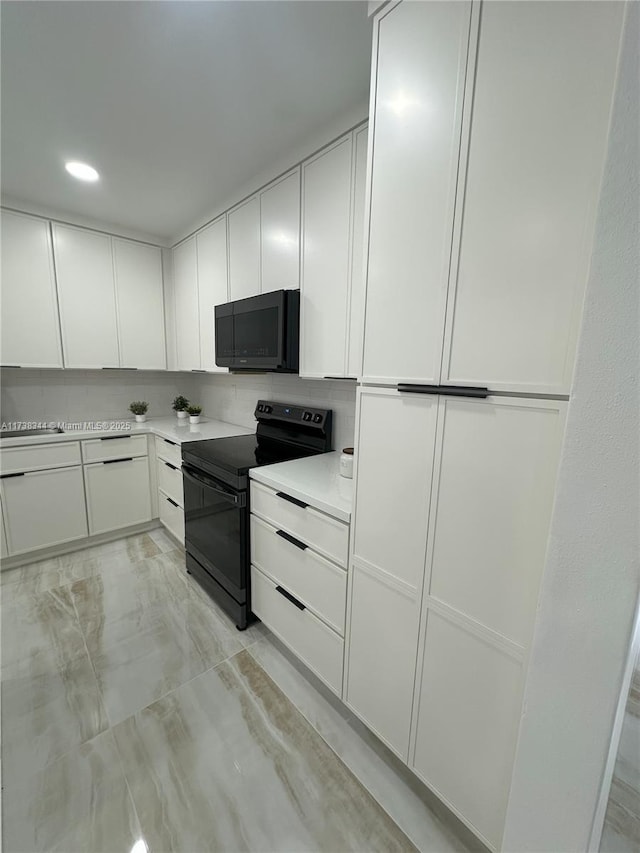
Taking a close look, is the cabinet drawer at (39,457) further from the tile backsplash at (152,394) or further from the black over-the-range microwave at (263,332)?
the black over-the-range microwave at (263,332)

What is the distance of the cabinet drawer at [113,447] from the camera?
8.73 ft

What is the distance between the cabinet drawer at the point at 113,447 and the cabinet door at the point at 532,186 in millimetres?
2796

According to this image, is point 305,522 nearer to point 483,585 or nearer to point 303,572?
point 303,572

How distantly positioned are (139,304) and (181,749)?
307 cm

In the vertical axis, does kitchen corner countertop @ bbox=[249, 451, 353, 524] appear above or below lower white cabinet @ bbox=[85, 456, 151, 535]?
above

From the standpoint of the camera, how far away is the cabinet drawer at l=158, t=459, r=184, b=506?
2523 millimetres

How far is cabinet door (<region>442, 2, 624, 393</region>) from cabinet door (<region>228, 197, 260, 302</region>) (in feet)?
4.99

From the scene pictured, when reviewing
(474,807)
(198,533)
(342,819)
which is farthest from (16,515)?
(474,807)

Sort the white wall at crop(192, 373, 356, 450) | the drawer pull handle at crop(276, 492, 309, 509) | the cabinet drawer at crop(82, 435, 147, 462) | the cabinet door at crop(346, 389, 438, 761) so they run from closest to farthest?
the cabinet door at crop(346, 389, 438, 761)
the drawer pull handle at crop(276, 492, 309, 509)
the white wall at crop(192, 373, 356, 450)
the cabinet drawer at crop(82, 435, 147, 462)

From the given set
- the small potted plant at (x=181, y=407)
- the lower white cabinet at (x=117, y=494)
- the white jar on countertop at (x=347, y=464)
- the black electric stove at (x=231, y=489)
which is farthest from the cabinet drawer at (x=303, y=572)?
the small potted plant at (x=181, y=407)

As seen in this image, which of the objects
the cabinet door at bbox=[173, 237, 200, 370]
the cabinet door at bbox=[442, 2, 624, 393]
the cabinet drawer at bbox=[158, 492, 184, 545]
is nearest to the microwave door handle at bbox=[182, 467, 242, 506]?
the cabinet drawer at bbox=[158, 492, 184, 545]

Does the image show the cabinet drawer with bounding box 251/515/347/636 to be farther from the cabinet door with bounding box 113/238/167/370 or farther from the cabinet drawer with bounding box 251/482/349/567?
the cabinet door with bounding box 113/238/167/370

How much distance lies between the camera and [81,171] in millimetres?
1991

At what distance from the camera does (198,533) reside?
86.6 inches
